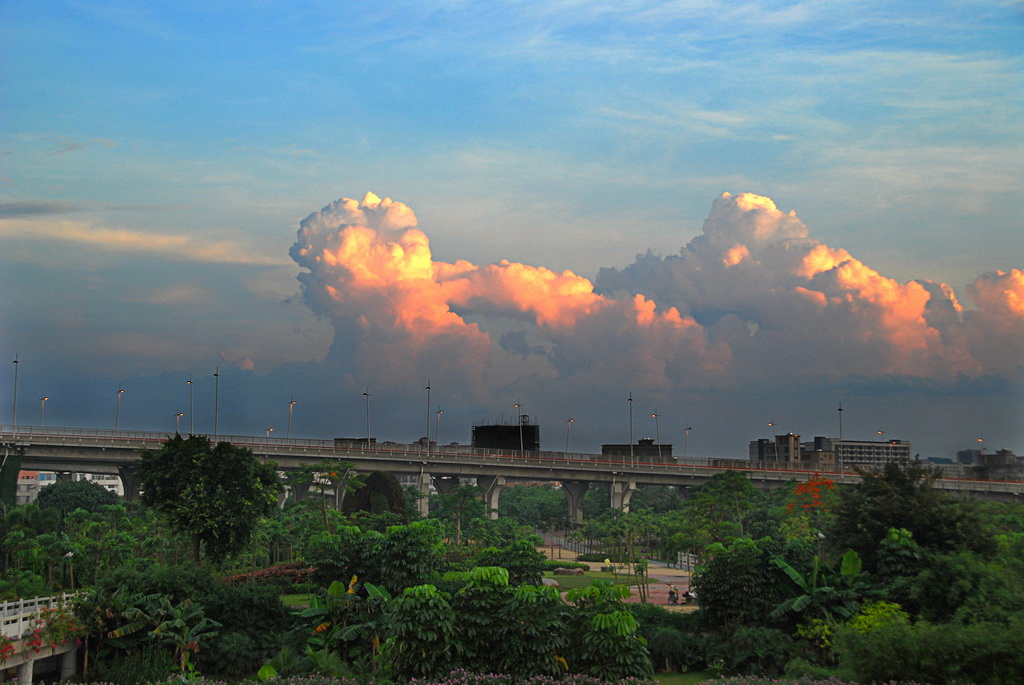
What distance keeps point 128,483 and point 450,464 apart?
39.2m

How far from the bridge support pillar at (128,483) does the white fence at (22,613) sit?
7548cm

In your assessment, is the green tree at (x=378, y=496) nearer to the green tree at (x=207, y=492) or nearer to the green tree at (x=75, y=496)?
the green tree at (x=207, y=492)

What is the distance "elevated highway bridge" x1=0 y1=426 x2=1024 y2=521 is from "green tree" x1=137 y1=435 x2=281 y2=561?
5775 cm

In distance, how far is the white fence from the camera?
112 feet

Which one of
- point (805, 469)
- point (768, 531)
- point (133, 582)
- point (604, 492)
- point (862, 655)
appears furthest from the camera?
point (604, 492)

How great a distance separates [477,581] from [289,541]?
49074 millimetres

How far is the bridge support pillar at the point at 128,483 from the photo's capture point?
367 feet

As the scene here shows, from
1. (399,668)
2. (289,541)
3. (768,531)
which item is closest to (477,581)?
(399,668)

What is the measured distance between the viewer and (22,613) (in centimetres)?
3594

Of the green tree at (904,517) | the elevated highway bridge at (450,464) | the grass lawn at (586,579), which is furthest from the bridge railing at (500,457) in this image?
the green tree at (904,517)

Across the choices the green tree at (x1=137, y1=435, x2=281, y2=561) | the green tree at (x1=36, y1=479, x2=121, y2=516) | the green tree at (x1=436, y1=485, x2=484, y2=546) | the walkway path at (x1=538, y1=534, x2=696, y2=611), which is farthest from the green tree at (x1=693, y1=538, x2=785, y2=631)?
the green tree at (x1=36, y1=479, x2=121, y2=516)

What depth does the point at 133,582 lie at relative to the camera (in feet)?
128

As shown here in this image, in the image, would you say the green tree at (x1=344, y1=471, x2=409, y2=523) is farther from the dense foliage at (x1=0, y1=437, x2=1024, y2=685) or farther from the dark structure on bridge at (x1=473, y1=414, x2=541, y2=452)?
the dark structure on bridge at (x1=473, y1=414, x2=541, y2=452)

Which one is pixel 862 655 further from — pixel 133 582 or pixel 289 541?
pixel 289 541
